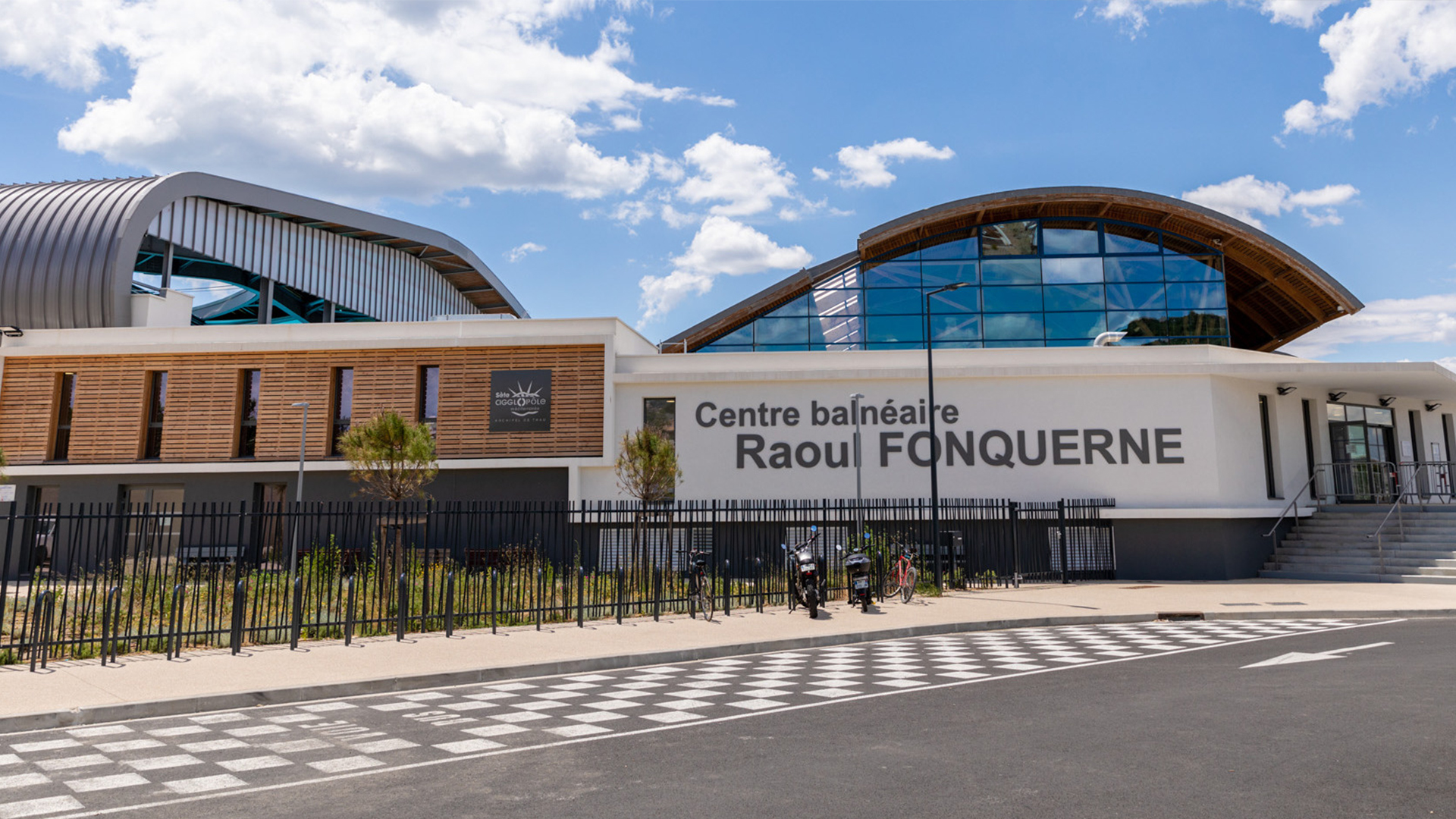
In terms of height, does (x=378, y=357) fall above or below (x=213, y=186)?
below

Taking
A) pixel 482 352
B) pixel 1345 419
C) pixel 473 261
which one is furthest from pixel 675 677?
pixel 473 261

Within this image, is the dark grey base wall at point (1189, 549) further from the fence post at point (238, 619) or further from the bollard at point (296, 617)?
the fence post at point (238, 619)

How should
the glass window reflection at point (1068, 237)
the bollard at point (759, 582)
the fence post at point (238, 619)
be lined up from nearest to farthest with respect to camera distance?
the fence post at point (238, 619) < the bollard at point (759, 582) < the glass window reflection at point (1068, 237)

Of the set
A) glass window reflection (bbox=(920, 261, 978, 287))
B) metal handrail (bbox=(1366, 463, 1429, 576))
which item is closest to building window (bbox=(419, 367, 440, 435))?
glass window reflection (bbox=(920, 261, 978, 287))

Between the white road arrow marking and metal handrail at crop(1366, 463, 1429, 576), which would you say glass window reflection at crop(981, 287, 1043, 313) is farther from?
the white road arrow marking

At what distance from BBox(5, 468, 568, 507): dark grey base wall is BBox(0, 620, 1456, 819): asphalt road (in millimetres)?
15986

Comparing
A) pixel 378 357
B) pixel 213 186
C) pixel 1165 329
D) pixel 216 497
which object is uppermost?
pixel 213 186

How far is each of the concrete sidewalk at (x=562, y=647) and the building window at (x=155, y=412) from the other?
1889 centimetres

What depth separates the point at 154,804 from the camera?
571 centimetres

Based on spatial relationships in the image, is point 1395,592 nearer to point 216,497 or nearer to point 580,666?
point 580,666

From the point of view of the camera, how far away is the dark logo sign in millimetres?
26609

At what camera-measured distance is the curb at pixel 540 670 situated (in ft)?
28.0

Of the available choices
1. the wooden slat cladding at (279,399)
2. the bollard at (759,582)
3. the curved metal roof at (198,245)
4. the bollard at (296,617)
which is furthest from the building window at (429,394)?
the bollard at (296,617)

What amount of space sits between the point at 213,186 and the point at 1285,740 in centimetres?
4179
